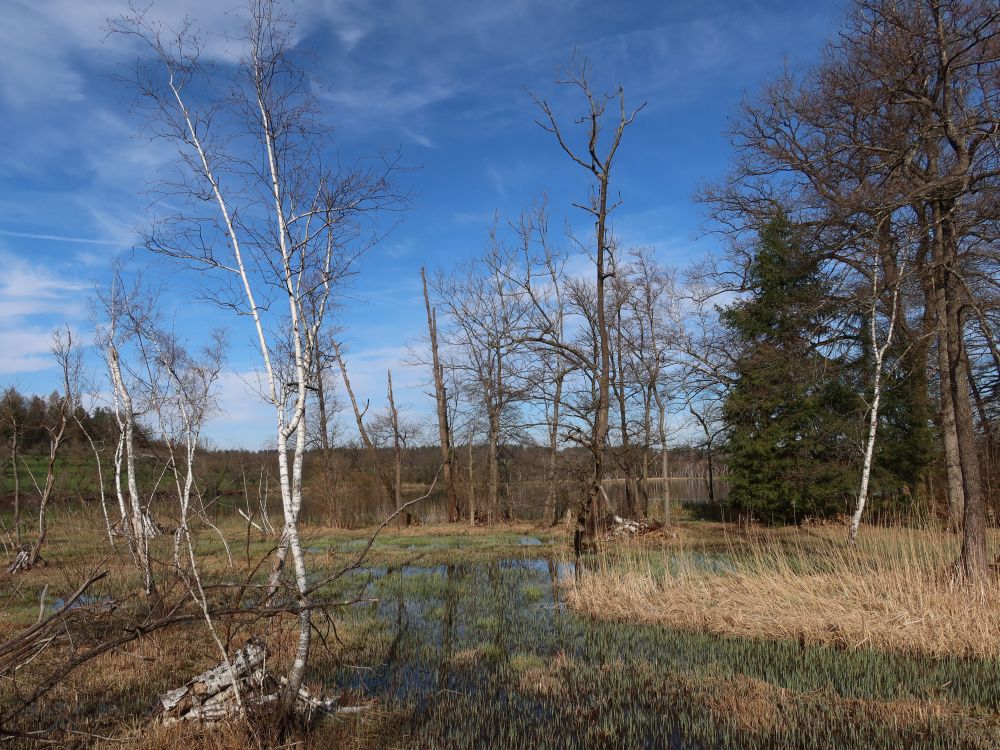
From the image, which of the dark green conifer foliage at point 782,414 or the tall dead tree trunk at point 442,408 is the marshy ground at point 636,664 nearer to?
the dark green conifer foliage at point 782,414

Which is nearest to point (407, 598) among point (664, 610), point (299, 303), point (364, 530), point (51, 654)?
point (664, 610)

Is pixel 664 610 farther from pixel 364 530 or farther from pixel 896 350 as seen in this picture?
pixel 364 530

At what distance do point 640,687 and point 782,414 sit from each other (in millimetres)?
16361

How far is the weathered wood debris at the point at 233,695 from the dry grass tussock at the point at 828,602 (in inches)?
200

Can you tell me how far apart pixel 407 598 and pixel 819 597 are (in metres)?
5.99

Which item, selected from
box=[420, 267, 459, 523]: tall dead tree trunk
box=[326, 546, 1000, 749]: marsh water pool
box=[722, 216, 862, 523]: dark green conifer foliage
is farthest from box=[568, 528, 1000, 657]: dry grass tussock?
box=[420, 267, 459, 523]: tall dead tree trunk

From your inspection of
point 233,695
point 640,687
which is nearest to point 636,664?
point 640,687

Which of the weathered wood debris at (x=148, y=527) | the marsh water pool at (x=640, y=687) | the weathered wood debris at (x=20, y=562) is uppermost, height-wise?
the weathered wood debris at (x=148, y=527)

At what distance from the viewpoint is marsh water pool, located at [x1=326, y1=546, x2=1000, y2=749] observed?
16.5 feet

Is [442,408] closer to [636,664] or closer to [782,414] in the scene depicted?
[782,414]

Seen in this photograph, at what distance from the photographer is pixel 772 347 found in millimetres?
19250

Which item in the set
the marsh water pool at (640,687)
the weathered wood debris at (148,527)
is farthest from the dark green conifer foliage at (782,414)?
the weathered wood debris at (148,527)

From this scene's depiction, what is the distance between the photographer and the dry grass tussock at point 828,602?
701 centimetres

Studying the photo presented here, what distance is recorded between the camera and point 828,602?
7980 mm
